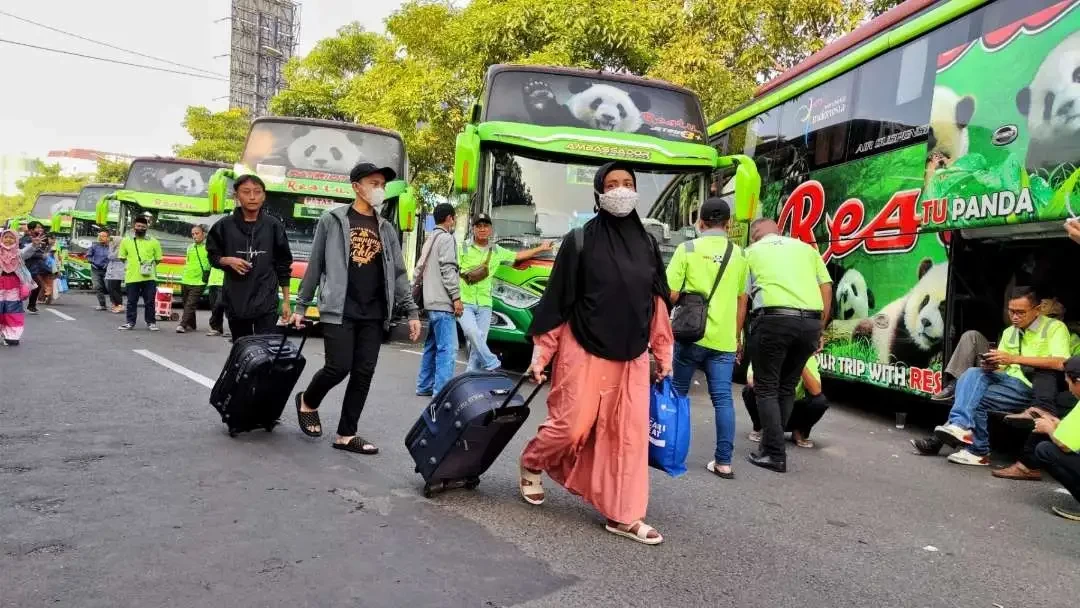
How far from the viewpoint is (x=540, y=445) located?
12.9 feet

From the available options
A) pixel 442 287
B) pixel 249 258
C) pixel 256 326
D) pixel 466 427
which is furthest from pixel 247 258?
pixel 466 427

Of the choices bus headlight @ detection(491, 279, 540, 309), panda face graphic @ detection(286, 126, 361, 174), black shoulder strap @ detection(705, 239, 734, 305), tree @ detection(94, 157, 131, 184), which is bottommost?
bus headlight @ detection(491, 279, 540, 309)

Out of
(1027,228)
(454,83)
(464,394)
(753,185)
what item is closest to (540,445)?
(464,394)

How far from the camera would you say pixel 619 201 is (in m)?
3.80

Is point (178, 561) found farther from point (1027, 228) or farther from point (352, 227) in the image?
point (1027, 228)

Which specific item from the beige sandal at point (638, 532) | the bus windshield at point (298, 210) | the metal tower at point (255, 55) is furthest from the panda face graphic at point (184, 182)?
the metal tower at point (255, 55)

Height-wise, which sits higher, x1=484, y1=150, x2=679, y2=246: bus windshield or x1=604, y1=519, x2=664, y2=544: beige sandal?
x1=484, y1=150, x2=679, y2=246: bus windshield

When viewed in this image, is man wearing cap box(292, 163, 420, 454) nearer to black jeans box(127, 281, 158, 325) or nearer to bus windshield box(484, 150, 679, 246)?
bus windshield box(484, 150, 679, 246)

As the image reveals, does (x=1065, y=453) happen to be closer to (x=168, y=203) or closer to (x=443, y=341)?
(x=443, y=341)

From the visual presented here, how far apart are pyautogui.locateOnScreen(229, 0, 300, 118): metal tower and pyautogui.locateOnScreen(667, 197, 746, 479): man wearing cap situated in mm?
70871

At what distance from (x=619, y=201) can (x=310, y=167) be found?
33.7 feet

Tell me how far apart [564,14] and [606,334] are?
13.5 meters

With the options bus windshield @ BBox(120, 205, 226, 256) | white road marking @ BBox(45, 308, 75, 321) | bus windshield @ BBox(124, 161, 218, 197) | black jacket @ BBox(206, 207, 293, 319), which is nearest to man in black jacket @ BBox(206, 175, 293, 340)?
black jacket @ BBox(206, 207, 293, 319)

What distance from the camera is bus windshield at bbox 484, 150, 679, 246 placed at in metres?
8.57
